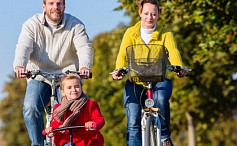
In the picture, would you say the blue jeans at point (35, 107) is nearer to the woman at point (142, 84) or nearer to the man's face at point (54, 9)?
the man's face at point (54, 9)

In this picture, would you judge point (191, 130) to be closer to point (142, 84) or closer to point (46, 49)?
point (46, 49)

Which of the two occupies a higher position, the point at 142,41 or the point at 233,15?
the point at 233,15

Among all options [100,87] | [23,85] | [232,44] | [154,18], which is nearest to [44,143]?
[154,18]

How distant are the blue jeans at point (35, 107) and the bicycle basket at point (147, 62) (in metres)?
1.08

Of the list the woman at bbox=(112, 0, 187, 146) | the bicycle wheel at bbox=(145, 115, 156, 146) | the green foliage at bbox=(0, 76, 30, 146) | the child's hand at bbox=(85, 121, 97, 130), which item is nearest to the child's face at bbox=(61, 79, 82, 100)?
the child's hand at bbox=(85, 121, 97, 130)

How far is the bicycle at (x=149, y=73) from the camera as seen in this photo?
34.4 feet

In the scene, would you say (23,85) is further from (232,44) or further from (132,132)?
(132,132)

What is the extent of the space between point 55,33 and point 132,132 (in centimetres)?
141

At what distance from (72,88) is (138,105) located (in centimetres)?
89

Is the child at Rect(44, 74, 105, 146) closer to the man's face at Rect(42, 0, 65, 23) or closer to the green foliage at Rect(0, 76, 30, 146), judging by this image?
the man's face at Rect(42, 0, 65, 23)

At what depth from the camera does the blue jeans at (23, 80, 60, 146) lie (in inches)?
432

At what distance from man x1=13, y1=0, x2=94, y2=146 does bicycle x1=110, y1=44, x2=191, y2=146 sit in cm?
62

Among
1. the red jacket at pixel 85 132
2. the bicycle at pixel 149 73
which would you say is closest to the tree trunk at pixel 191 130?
the bicycle at pixel 149 73

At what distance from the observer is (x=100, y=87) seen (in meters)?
36.1
